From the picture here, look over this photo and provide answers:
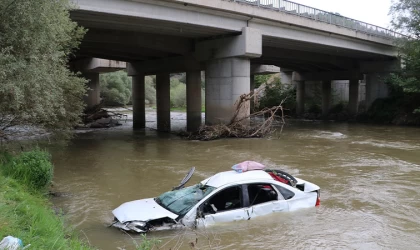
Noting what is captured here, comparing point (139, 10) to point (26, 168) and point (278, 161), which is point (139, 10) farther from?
point (26, 168)

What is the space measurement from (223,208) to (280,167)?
23.8 feet

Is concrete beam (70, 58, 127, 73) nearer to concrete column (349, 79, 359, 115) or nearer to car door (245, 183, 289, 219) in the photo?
concrete column (349, 79, 359, 115)

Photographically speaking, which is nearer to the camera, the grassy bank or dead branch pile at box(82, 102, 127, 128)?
the grassy bank

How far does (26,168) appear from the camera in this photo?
8797mm

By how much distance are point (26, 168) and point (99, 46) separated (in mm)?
17459

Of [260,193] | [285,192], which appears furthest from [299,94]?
[260,193]

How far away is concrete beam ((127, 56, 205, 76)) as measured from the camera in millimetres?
26891

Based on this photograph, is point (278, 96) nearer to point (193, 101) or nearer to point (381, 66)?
point (381, 66)

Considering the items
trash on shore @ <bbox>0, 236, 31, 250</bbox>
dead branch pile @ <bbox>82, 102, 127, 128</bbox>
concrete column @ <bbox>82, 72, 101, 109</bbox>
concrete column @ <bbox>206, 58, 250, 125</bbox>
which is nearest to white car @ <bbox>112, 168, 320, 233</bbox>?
trash on shore @ <bbox>0, 236, 31, 250</bbox>

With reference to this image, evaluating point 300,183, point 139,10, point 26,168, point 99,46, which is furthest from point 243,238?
point 99,46

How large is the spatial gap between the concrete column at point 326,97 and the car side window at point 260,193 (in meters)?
38.6

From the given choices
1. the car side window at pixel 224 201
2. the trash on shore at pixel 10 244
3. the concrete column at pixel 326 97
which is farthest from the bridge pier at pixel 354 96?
the trash on shore at pixel 10 244

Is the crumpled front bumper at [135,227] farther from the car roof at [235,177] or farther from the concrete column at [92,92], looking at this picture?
the concrete column at [92,92]

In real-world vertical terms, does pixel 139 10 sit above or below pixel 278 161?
above
